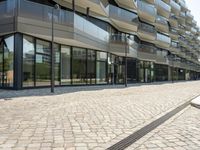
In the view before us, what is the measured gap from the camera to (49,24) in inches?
854

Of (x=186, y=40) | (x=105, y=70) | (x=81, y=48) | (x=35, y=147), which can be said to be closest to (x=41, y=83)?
(x=81, y=48)

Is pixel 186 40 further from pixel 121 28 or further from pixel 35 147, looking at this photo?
pixel 35 147

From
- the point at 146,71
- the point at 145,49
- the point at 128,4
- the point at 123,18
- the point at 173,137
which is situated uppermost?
the point at 128,4

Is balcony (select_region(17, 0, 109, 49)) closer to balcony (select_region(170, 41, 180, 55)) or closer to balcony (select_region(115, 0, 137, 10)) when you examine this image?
balcony (select_region(115, 0, 137, 10))

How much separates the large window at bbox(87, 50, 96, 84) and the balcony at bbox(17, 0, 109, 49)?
3.58 meters

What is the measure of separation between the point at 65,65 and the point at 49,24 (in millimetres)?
6440

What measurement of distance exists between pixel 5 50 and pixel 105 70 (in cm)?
1461

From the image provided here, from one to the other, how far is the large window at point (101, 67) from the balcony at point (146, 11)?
13.2 m

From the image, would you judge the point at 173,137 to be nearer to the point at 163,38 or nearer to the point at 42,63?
the point at 42,63

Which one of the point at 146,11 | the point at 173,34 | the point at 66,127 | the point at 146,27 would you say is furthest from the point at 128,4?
the point at 66,127

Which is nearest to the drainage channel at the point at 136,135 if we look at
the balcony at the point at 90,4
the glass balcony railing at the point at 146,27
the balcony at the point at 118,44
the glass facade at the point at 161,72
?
the balcony at the point at 90,4

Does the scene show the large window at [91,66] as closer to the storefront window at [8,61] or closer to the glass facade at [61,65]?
the glass facade at [61,65]

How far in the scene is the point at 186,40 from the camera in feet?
294

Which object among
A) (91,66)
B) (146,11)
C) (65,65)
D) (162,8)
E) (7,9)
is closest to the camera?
(7,9)
